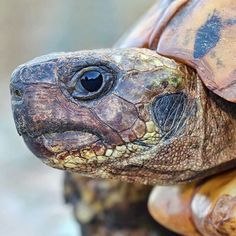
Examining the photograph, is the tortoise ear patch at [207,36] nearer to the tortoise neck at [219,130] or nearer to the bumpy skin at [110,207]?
the tortoise neck at [219,130]

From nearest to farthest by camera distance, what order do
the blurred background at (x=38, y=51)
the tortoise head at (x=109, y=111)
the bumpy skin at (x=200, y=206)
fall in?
the tortoise head at (x=109, y=111), the bumpy skin at (x=200, y=206), the blurred background at (x=38, y=51)

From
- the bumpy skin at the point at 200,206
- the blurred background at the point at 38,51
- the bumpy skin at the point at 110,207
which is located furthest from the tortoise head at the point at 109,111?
the blurred background at the point at 38,51

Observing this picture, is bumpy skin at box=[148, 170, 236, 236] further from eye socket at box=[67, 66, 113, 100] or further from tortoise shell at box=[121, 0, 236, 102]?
eye socket at box=[67, 66, 113, 100]

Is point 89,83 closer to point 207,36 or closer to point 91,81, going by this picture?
point 91,81

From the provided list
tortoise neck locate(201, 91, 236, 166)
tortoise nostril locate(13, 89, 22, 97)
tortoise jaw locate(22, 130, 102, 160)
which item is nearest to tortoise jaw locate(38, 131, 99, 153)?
tortoise jaw locate(22, 130, 102, 160)

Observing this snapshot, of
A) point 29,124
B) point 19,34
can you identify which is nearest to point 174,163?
point 29,124

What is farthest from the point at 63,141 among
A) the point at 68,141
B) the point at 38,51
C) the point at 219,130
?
the point at 38,51
